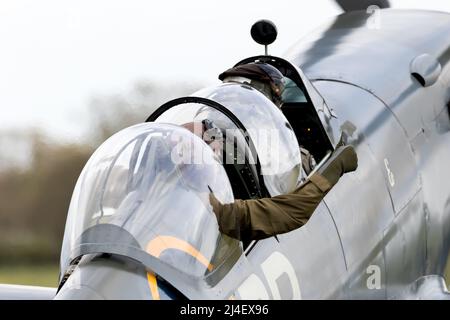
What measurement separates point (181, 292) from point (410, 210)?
3069 mm

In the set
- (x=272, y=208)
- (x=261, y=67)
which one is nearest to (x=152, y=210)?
(x=272, y=208)

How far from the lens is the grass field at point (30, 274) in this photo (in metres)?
16.2

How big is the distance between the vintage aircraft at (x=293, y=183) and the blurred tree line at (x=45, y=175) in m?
5.72

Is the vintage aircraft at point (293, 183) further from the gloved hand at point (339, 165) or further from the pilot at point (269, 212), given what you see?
the gloved hand at point (339, 165)

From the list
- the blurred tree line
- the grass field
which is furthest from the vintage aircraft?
the grass field

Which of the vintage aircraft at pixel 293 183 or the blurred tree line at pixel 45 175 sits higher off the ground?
the vintage aircraft at pixel 293 183

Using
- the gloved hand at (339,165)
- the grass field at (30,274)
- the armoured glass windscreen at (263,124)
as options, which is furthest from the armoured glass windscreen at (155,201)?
the grass field at (30,274)

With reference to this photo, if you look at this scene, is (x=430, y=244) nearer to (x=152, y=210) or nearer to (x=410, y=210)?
(x=410, y=210)

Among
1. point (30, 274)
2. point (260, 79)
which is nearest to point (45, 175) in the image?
point (30, 274)

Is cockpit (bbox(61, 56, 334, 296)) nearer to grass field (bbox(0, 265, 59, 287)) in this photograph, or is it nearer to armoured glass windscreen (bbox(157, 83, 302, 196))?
armoured glass windscreen (bbox(157, 83, 302, 196))

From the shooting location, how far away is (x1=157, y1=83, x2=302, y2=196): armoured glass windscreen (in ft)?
19.6

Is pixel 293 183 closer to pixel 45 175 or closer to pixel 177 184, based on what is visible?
pixel 177 184
